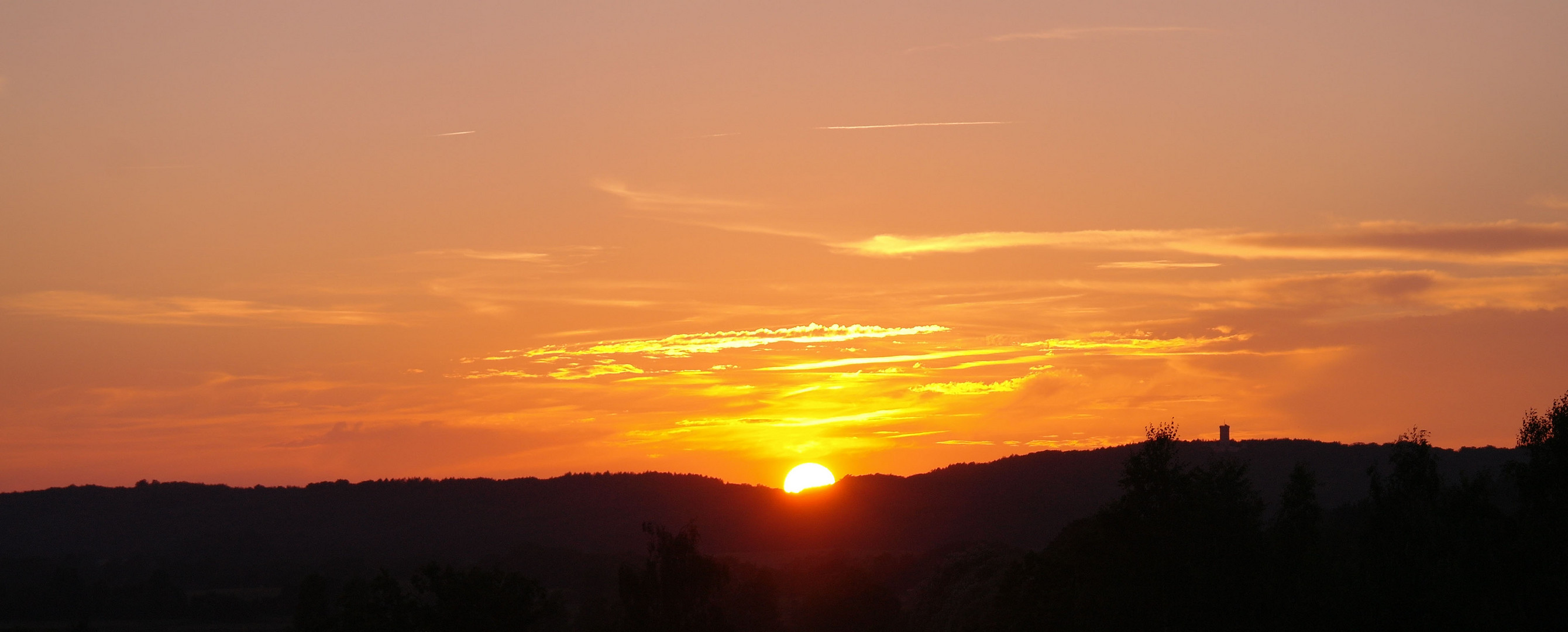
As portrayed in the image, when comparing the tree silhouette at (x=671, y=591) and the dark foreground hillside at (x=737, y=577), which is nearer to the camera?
the dark foreground hillside at (x=737, y=577)

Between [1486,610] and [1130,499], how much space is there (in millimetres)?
12474

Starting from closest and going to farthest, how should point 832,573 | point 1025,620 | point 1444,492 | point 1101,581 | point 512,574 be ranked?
point 1101,581 → point 1444,492 → point 1025,620 → point 512,574 → point 832,573

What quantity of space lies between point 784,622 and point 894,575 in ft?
142

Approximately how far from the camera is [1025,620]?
57875 millimetres

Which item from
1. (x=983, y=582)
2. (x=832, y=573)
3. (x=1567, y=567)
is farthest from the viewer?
(x=832, y=573)

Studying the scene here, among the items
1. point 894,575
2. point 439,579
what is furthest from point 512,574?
point 894,575

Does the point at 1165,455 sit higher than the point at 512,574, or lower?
higher

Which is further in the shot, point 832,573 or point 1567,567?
point 832,573

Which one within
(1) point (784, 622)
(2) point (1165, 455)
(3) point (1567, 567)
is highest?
(2) point (1165, 455)

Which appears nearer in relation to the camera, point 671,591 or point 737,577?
point 671,591

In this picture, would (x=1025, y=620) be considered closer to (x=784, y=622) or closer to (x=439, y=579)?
(x=439, y=579)

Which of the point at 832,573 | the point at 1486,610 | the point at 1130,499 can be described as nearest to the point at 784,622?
the point at 832,573

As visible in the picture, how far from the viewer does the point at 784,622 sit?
103500 mm

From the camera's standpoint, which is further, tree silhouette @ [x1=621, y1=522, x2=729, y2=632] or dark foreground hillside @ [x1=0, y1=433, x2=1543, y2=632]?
tree silhouette @ [x1=621, y1=522, x2=729, y2=632]
